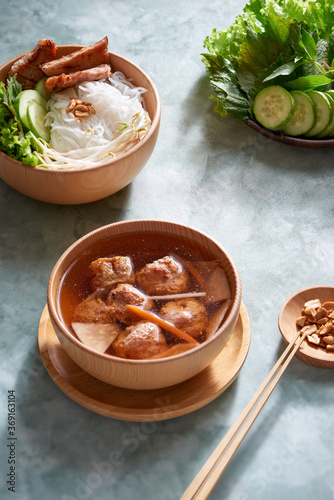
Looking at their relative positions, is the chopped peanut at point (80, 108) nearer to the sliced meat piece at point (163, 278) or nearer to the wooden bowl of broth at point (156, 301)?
the wooden bowl of broth at point (156, 301)

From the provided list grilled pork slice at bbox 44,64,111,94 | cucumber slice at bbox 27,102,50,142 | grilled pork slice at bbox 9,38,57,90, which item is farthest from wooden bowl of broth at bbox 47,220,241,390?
grilled pork slice at bbox 9,38,57,90

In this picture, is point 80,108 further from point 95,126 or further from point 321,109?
point 321,109

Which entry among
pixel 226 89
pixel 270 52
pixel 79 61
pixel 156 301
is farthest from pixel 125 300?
pixel 270 52

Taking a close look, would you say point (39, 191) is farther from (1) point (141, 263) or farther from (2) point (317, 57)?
(2) point (317, 57)

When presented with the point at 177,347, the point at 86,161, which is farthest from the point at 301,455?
the point at 86,161

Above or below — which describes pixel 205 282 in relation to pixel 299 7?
A: below

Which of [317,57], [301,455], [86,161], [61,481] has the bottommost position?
[61,481]

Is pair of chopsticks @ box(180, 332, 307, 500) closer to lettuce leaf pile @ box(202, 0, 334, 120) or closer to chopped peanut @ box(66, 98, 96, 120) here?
chopped peanut @ box(66, 98, 96, 120)
